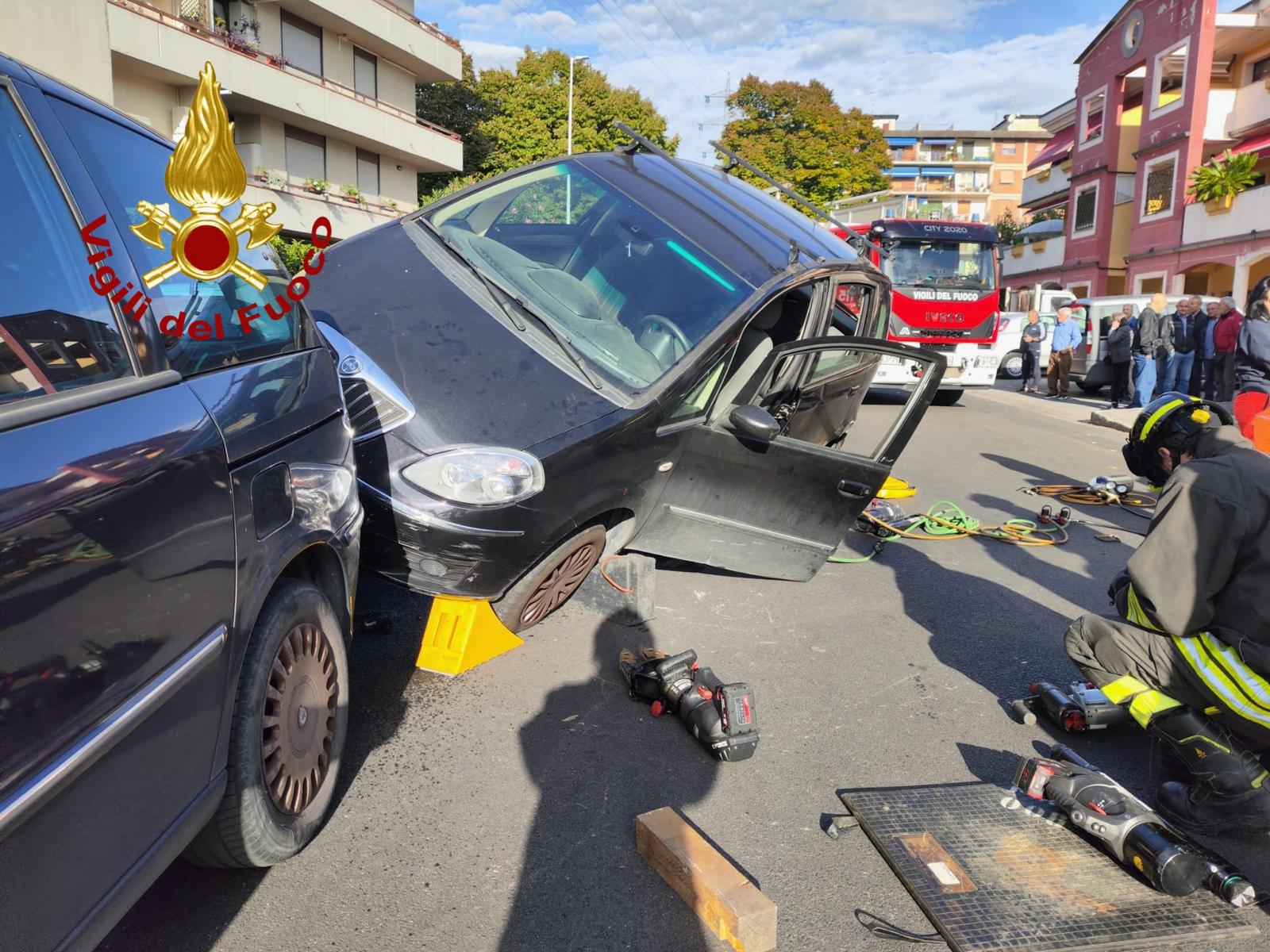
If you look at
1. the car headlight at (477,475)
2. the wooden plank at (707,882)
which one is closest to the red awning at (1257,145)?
the car headlight at (477,475)

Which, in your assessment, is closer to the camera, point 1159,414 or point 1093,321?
point 1159,414

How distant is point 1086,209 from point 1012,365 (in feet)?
57.6

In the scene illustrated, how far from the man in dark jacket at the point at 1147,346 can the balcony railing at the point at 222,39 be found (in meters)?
21.5

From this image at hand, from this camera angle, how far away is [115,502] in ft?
5.31

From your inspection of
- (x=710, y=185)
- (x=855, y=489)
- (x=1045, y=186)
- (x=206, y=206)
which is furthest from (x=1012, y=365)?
(x=1045, y=186)

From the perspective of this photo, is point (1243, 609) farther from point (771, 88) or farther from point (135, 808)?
point (771, 88)

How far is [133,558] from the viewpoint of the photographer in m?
1.65

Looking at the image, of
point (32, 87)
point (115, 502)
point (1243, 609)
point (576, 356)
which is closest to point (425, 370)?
point (576, 356)

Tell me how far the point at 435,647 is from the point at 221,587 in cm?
160

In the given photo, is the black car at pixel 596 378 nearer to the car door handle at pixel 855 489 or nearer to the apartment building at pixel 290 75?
the car door handle at pixel 855 489

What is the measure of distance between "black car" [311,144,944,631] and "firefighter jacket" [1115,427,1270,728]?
1320 mm

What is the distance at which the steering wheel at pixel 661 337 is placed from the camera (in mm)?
4094

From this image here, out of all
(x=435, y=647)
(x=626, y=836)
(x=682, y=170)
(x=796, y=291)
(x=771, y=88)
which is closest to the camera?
(x=626, y=836)

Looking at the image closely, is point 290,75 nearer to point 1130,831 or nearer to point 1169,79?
point 1130,831
